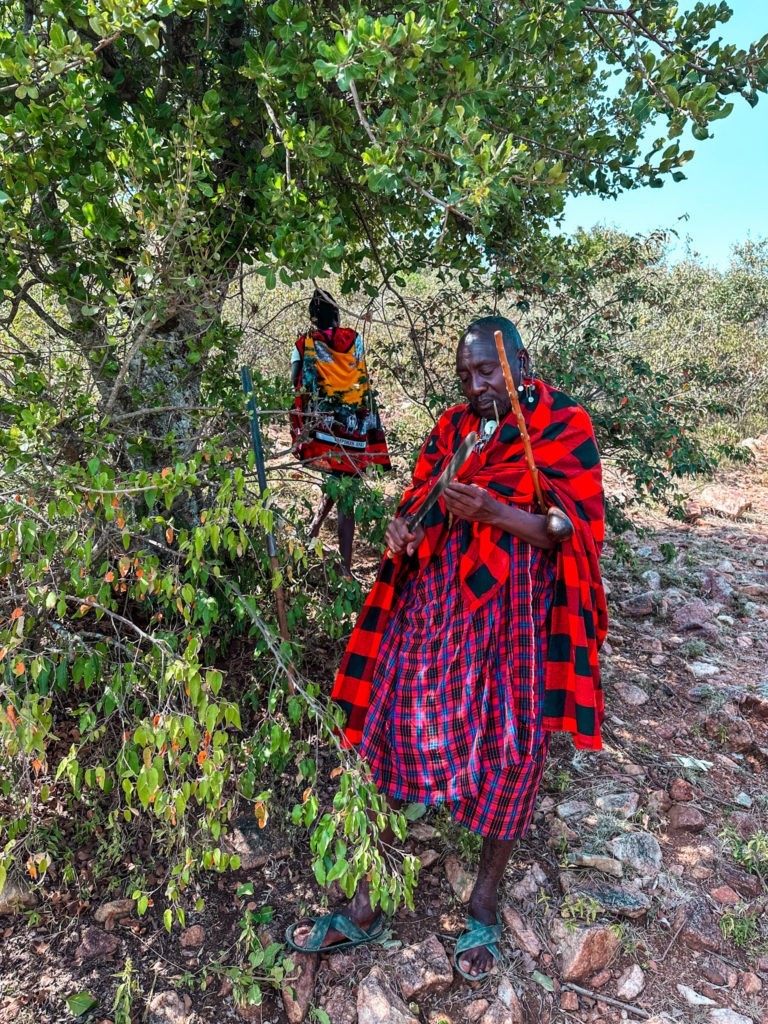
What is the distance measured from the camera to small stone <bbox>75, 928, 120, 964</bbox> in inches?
83.9

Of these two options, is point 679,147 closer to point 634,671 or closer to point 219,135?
point 219,135

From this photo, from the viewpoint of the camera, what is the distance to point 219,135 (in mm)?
2107

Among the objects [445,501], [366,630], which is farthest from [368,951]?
[445,501]

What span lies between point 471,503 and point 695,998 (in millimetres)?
1541

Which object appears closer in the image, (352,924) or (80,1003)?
(80,1003)

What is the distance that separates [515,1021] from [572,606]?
1124 mm

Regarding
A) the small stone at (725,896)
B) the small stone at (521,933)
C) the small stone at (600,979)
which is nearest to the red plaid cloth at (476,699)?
the small stone at (521,933)

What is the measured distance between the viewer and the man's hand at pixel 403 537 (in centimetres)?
215

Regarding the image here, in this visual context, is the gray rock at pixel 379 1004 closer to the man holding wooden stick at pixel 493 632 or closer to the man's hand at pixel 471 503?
the man holding wooden stick at pixel 493 632

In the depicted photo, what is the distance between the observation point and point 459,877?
7.81 ft

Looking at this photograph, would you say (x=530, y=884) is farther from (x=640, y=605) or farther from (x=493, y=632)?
(x=640, y=605)

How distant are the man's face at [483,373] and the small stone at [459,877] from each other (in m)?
1.50

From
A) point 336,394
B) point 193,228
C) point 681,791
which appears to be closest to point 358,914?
point 681,791

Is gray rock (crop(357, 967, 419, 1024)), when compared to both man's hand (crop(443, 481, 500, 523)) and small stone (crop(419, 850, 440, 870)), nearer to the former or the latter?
small stone (crop(419, 850, 440, 870))
